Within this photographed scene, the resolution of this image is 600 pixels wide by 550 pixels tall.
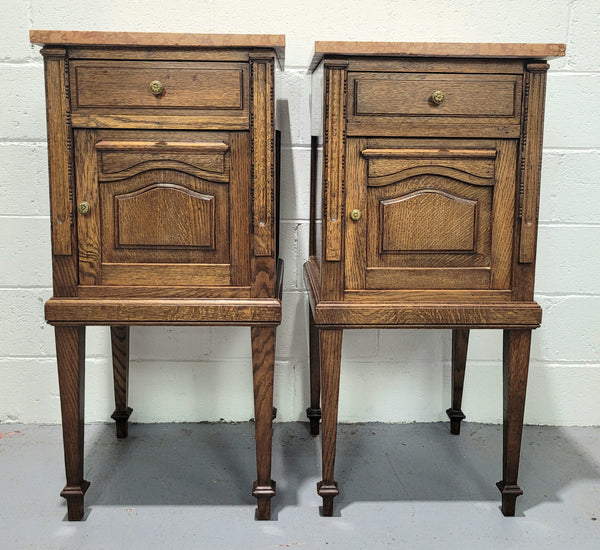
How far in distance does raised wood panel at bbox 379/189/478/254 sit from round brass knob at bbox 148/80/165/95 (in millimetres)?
586

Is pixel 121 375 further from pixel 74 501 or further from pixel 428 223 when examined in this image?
pixel 428 223

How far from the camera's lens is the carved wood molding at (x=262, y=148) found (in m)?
1.49

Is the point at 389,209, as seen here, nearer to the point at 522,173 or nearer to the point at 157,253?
Answer: the point at 522,173

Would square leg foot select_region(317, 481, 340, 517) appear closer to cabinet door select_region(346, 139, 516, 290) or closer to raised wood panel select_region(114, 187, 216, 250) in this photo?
cabinet door select_region(346, 139, 516, 290)

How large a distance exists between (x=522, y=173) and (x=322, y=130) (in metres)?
0.49

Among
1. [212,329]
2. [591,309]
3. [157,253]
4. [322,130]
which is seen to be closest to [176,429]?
[212,329]

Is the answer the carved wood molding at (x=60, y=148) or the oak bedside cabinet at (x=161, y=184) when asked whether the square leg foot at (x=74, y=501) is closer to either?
the oak bedside cabinet at (x=161, y=184)

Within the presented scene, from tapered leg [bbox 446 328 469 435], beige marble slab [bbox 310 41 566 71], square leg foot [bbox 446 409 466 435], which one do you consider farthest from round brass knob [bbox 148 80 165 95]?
square leg foot [bbox 446 409 466 435]

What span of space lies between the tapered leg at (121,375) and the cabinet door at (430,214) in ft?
2.93

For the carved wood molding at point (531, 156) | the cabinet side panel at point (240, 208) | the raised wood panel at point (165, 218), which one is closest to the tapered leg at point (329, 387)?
the cabinet side panel at point (240, 208)

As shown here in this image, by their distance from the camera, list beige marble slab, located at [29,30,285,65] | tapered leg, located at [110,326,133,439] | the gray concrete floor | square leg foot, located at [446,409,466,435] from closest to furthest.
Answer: beige marble slab, located at [29,30,285,65] → the gray concrete floor → tapered leg, located at [110,326,133,439] → square leg foot, located at [446,409,466,435]

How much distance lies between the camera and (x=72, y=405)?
1.63m

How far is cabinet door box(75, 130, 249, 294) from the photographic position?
152cm

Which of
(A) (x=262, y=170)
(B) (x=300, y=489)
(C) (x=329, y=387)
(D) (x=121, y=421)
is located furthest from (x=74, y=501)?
(A) (x=262, y=170)
